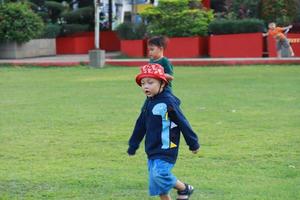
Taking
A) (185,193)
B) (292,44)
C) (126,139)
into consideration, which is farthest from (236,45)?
(185,193)

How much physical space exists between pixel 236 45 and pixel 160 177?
2041cm

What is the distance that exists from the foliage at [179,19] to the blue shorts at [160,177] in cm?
2043

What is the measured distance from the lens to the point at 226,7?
2797 cm

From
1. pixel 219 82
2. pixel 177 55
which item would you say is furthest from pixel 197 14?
pixel 219 82

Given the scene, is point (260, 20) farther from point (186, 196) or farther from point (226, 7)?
point (186, 196)

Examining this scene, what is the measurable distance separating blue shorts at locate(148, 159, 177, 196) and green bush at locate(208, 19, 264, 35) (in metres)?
20.0

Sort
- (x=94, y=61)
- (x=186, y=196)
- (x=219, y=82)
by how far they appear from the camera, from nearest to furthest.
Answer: (x=186, y=196), (x=219, y=82), (x=94, y=61)

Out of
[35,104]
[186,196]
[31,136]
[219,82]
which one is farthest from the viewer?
[219,82]

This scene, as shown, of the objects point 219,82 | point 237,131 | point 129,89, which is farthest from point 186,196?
point 219,82

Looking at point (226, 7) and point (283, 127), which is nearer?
point (283, 127)

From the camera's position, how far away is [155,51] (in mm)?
7953

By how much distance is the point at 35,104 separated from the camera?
12.9m

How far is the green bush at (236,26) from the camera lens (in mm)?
25031

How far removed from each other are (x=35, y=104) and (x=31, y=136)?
367cm
